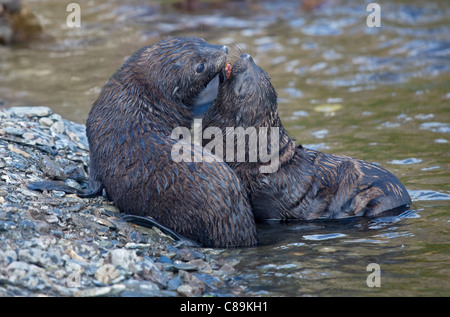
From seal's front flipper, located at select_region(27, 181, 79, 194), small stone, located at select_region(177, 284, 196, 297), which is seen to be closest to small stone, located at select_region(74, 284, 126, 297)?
small stone, located at select_region(177, 284, 196, 297)

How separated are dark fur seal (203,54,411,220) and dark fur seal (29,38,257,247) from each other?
31cm

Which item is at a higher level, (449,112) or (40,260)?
(449,112)

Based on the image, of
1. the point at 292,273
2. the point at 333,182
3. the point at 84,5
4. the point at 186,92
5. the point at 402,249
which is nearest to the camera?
the point at 292,273

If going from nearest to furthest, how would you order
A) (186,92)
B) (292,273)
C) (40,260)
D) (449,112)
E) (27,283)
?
(27,283) → (40,260) → (292,273) → (186,92) → (449,112)

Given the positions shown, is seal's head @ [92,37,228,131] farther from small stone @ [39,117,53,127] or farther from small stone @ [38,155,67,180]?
small stone @ [39,117,53,127]

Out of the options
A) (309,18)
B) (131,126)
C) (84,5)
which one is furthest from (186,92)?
(84,5)

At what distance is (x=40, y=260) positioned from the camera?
4070 millimetres

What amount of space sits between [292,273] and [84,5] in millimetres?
13037

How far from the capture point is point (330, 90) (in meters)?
10.4

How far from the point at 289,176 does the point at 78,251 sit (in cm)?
234

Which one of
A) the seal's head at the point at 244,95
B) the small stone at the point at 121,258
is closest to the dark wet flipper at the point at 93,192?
the small stone at the point at 121,258

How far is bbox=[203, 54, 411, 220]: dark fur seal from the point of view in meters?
5.78

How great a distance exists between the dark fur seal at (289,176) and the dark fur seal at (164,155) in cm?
31
